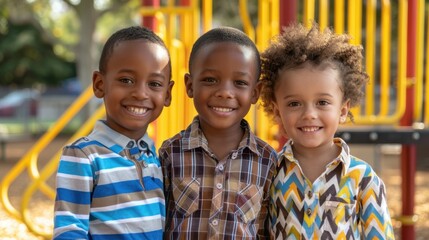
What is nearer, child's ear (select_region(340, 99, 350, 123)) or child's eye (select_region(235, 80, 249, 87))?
child's eye (select_region(235, 80, 249, 87))

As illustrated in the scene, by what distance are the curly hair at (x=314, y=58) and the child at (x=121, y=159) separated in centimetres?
36

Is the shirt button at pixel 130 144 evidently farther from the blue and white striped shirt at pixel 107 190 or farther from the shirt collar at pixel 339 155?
the shirt collar at pixel 339 155

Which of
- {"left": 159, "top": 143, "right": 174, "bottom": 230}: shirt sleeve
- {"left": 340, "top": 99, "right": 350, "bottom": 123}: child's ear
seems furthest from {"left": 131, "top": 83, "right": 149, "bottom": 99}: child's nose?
A: {"left": 340, "top": 99, "right": 350, "bottom": 123}: child's ear

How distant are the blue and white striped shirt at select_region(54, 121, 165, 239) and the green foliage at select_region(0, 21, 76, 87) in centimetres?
1794

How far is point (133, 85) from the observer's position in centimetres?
218

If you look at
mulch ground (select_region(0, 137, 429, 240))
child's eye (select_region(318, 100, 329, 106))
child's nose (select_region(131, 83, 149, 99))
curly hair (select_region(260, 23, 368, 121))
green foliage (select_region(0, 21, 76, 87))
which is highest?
green foliage (select_region(0, 21, 76, 87))

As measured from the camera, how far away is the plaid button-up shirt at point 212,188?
2.21 metres

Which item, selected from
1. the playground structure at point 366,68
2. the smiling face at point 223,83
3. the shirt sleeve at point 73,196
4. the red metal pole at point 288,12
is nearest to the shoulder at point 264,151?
the smiling face at point 223,83

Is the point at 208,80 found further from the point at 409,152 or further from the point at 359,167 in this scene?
the point at 409,152

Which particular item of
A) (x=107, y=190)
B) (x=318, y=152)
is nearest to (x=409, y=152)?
(x=318, y=152)

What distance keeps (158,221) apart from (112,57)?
0.51 metres

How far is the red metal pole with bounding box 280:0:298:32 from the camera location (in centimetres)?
360

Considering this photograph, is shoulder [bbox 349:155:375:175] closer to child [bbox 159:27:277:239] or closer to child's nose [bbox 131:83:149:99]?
child [bbox 159:27:277:239]

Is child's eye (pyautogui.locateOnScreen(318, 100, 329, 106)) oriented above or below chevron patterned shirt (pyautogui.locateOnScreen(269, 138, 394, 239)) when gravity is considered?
above
